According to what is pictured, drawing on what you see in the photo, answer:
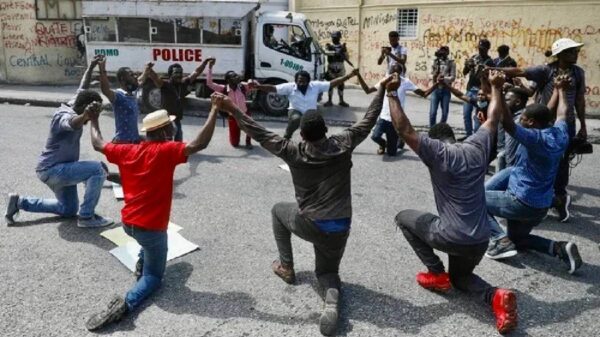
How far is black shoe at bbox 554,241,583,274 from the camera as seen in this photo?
4.44 metres

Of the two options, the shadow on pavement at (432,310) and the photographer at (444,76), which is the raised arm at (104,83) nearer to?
the shadow on pavement at (432,310)

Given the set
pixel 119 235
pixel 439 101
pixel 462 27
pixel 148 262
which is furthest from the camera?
pixel 462 27

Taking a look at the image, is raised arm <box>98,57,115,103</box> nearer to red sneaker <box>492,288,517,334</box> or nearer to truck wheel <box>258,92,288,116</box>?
red sneaker <box>492,288,517,334</box>

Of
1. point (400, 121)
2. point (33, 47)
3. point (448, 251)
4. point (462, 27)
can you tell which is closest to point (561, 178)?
point (448, 251)

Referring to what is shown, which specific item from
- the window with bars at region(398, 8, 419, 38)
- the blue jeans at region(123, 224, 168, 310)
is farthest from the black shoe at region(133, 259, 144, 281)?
the window with bars at region(398, 8, 419, 38)

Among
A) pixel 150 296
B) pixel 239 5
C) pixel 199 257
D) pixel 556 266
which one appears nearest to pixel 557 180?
pixel 556 266

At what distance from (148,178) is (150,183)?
0.13 ft

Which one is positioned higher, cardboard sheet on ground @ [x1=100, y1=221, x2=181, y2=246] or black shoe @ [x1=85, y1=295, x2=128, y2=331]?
cardboard sheet on ground @ [x1=100, y1=221, x2=181, y2=246]

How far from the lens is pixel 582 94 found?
5734mm

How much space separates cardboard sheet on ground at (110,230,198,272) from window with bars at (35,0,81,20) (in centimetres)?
1373

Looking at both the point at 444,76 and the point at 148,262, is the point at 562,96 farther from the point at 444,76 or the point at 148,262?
the point at 444,76

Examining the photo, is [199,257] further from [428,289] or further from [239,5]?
[239,5]

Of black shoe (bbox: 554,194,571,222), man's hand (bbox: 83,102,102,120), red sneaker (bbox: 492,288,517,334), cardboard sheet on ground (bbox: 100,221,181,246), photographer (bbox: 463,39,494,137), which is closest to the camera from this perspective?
red sneaker (bbox: 492,288,517,334)

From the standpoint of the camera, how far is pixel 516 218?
4.57 metres
